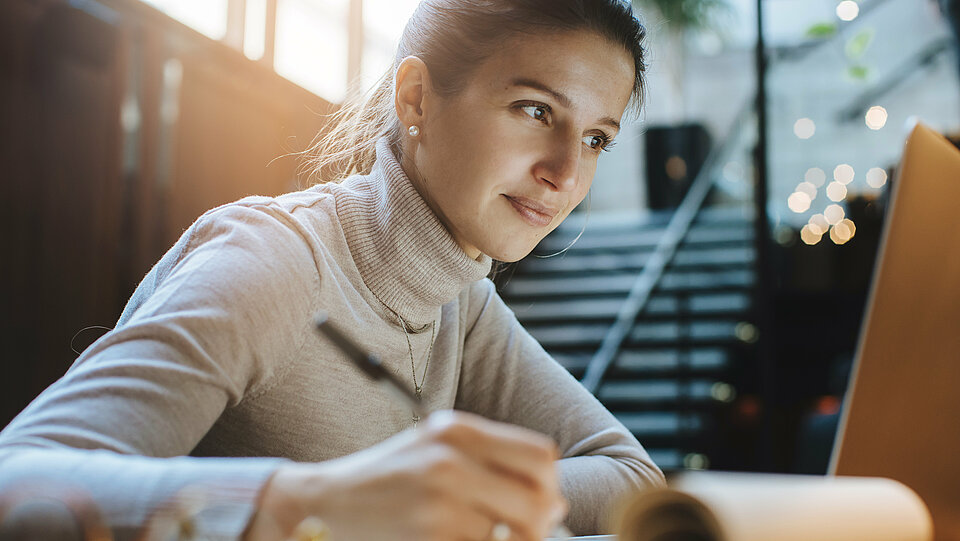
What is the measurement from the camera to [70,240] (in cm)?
278

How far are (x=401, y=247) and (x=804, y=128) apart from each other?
216 inches

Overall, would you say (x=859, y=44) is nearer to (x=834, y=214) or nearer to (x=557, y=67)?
(x=834, y=214)

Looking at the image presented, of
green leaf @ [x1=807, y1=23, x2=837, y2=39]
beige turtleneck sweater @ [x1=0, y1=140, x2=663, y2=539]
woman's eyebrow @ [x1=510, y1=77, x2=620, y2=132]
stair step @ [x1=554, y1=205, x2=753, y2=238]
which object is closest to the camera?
beige turtleneck sweater @ [x1=0, y1=140, x2=663, y2=539]

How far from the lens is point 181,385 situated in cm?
70

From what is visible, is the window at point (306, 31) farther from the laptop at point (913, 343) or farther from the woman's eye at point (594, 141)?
the laptop at point (913, 343)

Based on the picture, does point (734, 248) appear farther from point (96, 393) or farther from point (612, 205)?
point (96, 393)

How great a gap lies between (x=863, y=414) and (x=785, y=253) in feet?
16.6

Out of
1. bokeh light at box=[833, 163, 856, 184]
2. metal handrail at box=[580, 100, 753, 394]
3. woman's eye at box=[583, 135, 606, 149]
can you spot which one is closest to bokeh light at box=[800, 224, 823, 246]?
bokeh light at box=[833, 163, 856, 184]

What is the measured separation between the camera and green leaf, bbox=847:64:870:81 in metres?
5.85

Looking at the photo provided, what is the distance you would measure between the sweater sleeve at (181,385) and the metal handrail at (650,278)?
357cm

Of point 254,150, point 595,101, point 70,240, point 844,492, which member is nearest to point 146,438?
point 844,492

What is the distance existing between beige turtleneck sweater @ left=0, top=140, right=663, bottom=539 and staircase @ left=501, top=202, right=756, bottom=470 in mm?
3271

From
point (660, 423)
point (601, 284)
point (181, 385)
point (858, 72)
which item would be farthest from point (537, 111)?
point (858, 72)

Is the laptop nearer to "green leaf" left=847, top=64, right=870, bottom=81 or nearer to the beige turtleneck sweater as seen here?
the beige turtleneck sweater
